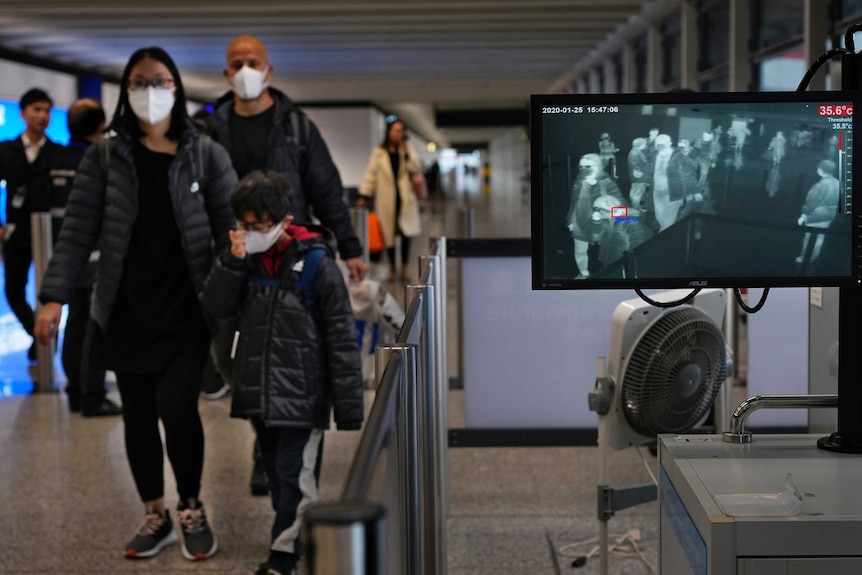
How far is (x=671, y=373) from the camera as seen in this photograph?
323cm

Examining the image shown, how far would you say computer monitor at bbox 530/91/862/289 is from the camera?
2195mm

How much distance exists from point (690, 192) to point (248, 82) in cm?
299

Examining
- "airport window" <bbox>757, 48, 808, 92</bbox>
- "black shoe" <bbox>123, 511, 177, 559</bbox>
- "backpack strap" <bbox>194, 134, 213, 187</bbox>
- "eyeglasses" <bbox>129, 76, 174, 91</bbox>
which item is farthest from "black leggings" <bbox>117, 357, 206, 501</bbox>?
"airport window" <bbox>757, 48, 808, 92</bbox>

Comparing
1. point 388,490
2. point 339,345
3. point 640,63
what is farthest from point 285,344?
point 640,63

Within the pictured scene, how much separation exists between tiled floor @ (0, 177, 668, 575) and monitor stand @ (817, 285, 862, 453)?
1.93m

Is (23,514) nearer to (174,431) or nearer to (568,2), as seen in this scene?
(174,431)

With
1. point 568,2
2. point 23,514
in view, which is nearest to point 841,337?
point 23,514

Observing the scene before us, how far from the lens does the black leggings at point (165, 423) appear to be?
410cm

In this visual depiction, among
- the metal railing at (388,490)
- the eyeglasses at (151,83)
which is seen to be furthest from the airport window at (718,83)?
the metal railing at (388,490)

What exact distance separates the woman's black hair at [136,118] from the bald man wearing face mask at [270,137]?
62 centimetres

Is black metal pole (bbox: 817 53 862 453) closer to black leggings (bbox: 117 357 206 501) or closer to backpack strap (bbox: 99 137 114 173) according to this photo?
black leggings (bbox: 117 357 206 501)

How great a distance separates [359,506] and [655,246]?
1.29 meters

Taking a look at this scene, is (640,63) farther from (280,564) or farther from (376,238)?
(280,564)

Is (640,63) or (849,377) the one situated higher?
(640,63)
